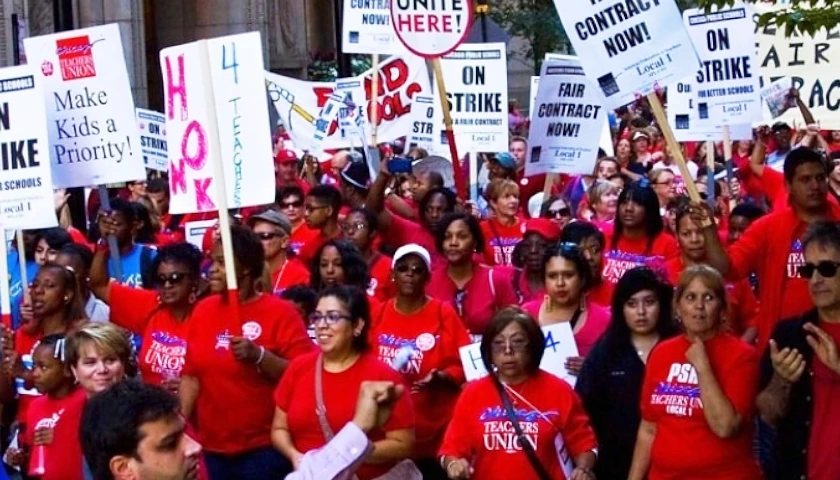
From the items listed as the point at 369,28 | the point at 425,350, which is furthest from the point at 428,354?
the point at 369,28

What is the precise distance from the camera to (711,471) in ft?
25.9

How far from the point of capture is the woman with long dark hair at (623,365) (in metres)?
8.73

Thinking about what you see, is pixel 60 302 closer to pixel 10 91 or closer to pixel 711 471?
pixel 10 91

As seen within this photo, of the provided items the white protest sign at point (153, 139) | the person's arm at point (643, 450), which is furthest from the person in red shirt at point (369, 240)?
the white protest sign at point (153, 139)

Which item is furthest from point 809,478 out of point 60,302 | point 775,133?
point 775,133

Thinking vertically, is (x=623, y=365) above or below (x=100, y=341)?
below

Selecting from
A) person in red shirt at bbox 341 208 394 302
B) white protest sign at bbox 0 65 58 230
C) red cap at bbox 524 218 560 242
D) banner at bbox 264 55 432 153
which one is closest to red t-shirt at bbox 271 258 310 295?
person in red shirt at bbox 341 208 394 302

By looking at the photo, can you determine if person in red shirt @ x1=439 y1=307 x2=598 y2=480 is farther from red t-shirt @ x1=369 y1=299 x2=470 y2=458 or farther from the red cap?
the red cap

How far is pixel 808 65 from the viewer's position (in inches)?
590

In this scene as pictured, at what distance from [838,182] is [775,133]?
4607 mm

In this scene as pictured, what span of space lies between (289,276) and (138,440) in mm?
5826

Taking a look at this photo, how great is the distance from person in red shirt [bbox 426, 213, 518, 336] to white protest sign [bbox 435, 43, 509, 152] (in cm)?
486

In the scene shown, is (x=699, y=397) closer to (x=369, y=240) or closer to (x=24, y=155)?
(x=369, y=240)

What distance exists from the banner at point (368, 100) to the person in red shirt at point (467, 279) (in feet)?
20.1
